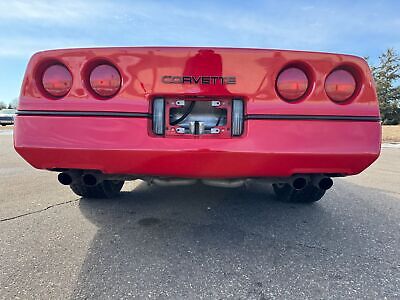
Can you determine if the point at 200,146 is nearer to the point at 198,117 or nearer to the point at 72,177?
the point at 198,117

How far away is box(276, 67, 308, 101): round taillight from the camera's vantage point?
1590mm

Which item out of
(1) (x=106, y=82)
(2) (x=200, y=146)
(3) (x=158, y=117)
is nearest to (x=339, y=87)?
(2) (x=200, y=146)

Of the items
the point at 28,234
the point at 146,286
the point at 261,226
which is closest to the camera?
the point at 146,286

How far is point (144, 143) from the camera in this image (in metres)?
1.52

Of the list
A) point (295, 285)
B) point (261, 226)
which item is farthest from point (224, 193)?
point (295, 285)

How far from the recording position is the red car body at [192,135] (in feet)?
5.02

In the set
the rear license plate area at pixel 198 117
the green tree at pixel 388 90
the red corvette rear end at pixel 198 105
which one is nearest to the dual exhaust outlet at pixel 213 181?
the red corvette rear end at pixel 198 105

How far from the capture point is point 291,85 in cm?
159

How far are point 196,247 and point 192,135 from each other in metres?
0.80

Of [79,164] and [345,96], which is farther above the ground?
[345,96]

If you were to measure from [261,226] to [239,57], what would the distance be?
135 centimetres

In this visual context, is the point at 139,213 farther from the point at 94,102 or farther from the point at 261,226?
the point at 94,102

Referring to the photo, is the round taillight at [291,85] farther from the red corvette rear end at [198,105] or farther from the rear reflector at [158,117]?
the rear reflector at [158,117]

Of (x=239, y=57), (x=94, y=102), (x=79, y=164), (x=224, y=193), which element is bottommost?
(x=224, y=193)
